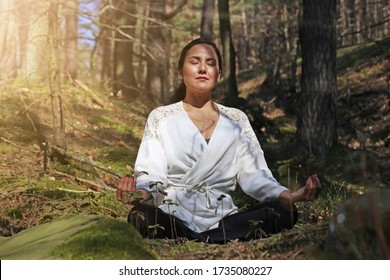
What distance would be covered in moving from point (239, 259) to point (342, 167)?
18.9 feet

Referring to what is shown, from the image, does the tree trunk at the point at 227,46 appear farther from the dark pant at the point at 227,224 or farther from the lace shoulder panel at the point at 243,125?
the dark pant at the point at 227,224

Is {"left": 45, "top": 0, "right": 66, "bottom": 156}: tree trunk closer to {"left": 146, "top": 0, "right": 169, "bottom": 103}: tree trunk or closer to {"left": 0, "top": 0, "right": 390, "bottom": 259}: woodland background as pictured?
{"left": 0, "top": 0, "right": 390, "bottom": 259}: woodland background

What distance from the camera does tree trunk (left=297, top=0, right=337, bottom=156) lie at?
8.99 meters

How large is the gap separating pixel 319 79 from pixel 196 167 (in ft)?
17.9

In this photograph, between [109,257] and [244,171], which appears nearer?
[109,257]

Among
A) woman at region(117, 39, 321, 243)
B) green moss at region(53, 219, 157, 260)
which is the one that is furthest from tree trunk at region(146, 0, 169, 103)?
green moss at region(53, 219, 157, 260)

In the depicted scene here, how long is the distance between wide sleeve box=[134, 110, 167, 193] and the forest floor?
446 mm

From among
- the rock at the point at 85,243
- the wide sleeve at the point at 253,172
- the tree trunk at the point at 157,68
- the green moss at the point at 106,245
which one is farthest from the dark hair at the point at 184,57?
the tree trunk at the point at 157,68

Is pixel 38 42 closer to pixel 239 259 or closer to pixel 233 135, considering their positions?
pixel 233 135

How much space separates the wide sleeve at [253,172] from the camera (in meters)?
4.14

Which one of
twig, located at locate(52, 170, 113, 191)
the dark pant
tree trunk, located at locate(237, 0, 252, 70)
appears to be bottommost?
twig, located at locate(52, 170, 113, 191)

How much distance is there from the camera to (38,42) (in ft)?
34.2

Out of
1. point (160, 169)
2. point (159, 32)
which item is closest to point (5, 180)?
point (160, 169)

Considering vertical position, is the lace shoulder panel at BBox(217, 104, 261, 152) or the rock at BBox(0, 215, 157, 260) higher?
the lace shoulder panel at BBox(217, 104, 261, 152)
